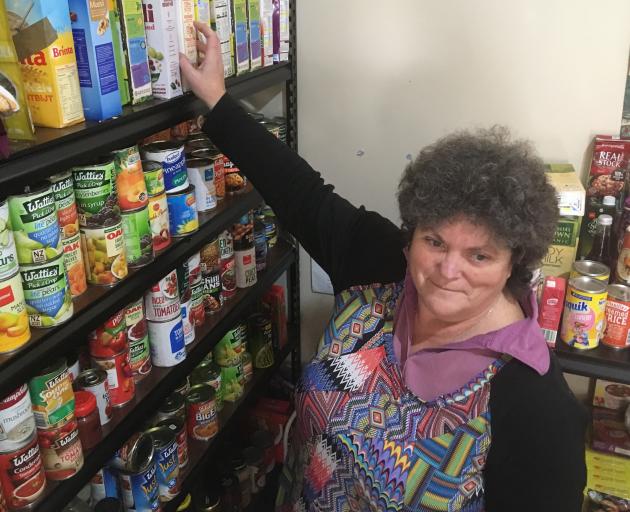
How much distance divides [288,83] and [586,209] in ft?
3.10

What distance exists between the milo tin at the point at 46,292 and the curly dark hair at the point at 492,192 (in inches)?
24.7

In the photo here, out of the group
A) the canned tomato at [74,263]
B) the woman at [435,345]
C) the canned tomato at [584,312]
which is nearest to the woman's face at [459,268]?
the woman at [435,345]

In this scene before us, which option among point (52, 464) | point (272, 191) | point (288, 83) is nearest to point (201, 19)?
point (272, 191)

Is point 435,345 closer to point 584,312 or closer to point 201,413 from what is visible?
point 584,312

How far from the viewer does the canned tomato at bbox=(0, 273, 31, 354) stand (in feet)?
3.41

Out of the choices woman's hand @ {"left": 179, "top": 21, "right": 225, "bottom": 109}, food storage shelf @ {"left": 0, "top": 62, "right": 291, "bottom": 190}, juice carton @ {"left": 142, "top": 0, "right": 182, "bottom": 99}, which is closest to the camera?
food storage shelf @ {"left": 0, "top": 62, "right": 291, "bottom": 190}

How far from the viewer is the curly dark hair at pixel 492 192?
107cm

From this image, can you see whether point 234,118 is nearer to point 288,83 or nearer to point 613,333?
point 288,83

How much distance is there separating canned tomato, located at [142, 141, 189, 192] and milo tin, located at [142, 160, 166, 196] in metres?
0.02

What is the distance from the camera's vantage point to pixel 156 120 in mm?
1301

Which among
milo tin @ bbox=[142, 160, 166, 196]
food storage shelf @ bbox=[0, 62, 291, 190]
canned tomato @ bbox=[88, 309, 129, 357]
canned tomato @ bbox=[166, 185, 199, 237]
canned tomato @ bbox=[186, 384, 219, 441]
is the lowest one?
canned tomato @ bbox=[186, 384, 219, 441]

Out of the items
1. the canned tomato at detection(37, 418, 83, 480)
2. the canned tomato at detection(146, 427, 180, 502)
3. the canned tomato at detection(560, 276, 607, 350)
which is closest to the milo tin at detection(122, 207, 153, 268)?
the canned tomato at detection(37, 418, 83, 480)

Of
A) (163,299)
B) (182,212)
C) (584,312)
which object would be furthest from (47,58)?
(584,312)

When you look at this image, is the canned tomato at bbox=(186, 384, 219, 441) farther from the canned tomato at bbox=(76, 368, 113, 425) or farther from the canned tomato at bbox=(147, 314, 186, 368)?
the canned tomato at bbox=(76, 368, 113, 425)
